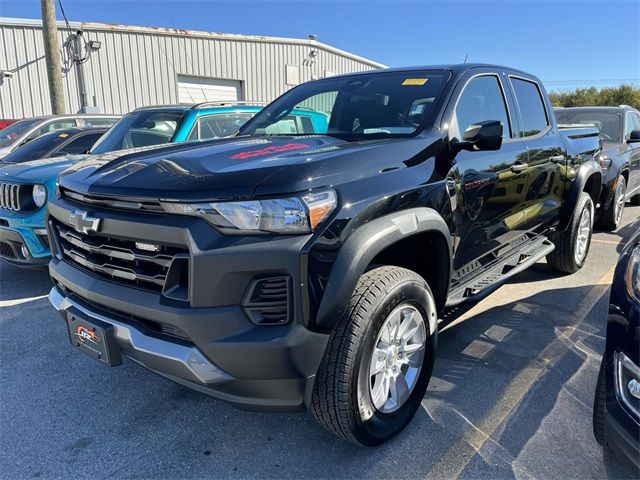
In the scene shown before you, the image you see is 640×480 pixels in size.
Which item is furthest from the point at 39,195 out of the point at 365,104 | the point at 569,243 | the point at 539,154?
the point at 569,243

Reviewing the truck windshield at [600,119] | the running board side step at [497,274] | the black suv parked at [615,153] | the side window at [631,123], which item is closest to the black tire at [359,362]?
the running board side step at [497,274]

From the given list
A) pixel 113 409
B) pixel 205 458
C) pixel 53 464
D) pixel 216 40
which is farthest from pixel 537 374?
pixel 216 40

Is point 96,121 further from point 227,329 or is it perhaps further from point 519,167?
point 227,329

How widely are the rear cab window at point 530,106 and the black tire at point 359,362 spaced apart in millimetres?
2165

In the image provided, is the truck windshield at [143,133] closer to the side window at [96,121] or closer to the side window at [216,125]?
the side window at [216,125]

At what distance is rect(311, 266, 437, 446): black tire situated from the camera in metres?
2.06

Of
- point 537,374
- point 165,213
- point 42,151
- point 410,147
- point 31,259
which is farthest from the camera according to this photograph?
point 42,151

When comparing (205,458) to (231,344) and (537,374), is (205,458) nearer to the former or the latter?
(231,344)

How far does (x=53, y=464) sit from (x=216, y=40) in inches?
707

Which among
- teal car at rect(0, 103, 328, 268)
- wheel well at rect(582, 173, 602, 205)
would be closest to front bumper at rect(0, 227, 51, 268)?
teal car at rect(0, 103, 328, 268)

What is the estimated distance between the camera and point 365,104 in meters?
3.29

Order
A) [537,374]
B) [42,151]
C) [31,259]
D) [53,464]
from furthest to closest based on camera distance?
[42,151], [31,259], [537,374], [53,464]

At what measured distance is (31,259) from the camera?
431cm

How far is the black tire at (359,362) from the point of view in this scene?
2.06 metres
